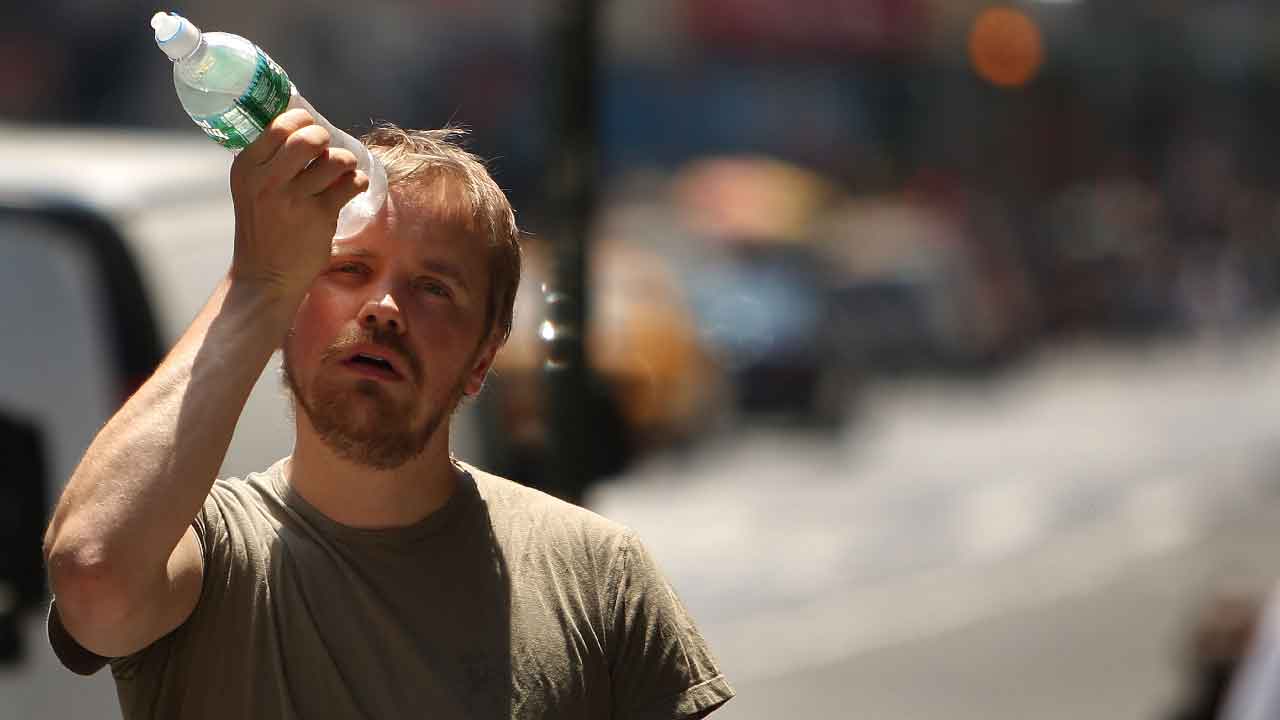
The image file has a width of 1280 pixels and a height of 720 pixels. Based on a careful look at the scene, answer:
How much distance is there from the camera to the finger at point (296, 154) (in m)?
1.92

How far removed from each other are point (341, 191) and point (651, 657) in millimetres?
675

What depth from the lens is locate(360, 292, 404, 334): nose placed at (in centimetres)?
209

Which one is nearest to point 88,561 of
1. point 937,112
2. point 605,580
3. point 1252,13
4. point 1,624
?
point 605,580

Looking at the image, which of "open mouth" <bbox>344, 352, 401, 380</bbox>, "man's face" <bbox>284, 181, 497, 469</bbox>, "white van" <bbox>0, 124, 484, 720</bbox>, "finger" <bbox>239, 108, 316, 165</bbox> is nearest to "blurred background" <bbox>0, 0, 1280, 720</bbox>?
"white van" <bbox>0, 124, 484, 720</bbox>

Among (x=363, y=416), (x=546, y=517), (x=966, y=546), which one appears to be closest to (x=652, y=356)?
(x=966, y=546)

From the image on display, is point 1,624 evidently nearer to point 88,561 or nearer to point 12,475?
point 12,475

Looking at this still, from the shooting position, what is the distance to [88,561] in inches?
72.2

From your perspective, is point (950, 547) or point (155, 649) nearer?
point (155, 649)

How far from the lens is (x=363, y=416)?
6.81ft

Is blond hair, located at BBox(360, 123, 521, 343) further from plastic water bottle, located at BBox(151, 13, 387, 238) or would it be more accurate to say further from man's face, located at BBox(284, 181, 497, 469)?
plastic water bottle, located at BBox(151, 13, 387, 238)

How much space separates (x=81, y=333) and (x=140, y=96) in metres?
15.7

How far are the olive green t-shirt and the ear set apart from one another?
0.11m

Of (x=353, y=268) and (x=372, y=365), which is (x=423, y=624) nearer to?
(x=372, y=365)

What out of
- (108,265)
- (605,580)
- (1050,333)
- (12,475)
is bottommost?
(1050,333)
